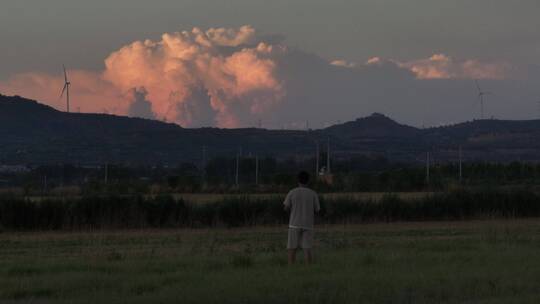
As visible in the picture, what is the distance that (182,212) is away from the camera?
37688 mm

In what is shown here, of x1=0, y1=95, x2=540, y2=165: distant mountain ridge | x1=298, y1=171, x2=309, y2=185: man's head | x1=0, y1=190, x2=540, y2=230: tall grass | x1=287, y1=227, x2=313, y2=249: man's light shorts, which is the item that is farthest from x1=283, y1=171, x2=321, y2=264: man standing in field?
x1=0, y1=95, x2=540, y2=165: distant mountain ridge

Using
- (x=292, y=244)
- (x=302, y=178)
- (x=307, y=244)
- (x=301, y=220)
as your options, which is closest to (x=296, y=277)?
(x=292, y=244)

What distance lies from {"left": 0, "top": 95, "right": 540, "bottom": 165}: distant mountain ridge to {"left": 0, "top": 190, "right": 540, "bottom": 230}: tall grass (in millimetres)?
79986

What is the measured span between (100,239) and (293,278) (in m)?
15.0

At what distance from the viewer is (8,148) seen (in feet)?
411

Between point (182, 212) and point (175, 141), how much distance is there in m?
100

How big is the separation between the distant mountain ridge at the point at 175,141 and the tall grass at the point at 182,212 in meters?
80.0

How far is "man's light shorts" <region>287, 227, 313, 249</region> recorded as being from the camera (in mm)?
16688

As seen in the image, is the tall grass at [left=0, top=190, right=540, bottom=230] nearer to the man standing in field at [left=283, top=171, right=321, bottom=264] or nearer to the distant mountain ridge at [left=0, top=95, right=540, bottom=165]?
the man standing in field at [left=283, top=171, right=321, bottom=264]

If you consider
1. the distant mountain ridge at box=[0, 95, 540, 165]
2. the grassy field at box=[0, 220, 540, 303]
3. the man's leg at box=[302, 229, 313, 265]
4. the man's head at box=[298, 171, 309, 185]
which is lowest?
the grassy field at box=[0, 220, 540, 303]

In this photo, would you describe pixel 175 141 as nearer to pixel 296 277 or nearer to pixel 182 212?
pixel 182 212

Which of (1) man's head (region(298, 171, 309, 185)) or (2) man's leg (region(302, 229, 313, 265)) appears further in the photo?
(1) man's head (region(298, 171, 309, 185))

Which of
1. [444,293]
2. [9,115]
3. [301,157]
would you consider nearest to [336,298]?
[444,293]

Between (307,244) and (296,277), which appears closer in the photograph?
(296,277)
